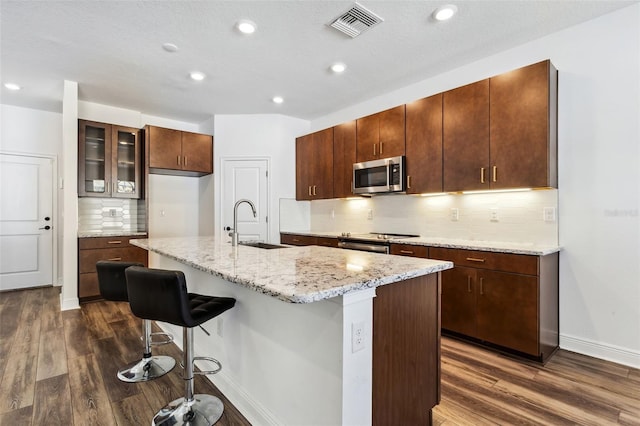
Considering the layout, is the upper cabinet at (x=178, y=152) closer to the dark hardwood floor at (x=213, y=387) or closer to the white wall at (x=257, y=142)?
the white wall at (x=257, y=142)

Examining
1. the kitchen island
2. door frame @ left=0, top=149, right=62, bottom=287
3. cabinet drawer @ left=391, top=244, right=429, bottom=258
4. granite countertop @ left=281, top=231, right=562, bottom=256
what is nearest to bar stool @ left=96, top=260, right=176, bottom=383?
the kitchen island

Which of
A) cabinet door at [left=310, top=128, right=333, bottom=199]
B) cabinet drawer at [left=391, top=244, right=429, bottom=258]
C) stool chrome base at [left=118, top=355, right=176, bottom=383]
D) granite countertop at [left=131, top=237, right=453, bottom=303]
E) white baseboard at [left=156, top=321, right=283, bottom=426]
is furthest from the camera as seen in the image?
cabinet door at [left=310, top=128, right=333, bottom=199]

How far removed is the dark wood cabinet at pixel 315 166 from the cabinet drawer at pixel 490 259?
1987mm

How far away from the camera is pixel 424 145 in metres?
3.34

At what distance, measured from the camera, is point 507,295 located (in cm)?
250

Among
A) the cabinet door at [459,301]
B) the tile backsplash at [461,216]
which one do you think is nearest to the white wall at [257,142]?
the tile backsplash at [461,216]

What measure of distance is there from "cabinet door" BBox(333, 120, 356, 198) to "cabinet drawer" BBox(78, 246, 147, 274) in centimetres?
282

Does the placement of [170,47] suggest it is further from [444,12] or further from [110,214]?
[110,214]

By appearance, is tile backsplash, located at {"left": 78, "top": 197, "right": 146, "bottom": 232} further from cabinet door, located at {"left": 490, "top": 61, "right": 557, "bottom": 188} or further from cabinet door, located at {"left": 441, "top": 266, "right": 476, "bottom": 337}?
cabinet door, located at {"left": 490, "top": 61, "right": 557, "bottom": 188}

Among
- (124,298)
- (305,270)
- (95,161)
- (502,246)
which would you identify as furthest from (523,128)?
(95,161)

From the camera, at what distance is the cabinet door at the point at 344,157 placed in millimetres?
4164

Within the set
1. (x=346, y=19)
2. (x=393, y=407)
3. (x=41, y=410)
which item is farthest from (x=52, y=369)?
(x=346, y=19)

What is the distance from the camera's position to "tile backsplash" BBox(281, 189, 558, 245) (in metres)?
2.80

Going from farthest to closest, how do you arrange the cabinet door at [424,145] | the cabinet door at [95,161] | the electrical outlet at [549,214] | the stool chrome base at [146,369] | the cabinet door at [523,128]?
the cabinet door at [95,161], the cabinet door at [424,145], the electrical outlet at [549,214], the cabinet door at [523,128], the stool chrome base at [146,369]
